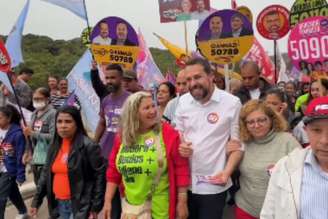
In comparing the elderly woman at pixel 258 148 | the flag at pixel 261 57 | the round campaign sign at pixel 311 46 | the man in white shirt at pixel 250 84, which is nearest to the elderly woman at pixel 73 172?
the elderly woman at pixel 258 148

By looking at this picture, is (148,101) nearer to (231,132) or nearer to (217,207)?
(231,132)

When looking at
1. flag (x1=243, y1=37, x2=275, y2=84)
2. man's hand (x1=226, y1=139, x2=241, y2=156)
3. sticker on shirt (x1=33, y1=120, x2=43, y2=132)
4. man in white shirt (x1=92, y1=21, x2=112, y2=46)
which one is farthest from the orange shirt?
flag (x1=243, y1=37, x2=275, y2=84)

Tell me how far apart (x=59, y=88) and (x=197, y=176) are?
542 cm

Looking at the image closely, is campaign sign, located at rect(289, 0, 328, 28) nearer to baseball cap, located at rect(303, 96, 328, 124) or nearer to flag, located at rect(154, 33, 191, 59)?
baseball cap, located at rect(303, 96, 328, 124)

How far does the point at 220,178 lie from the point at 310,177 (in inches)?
48.2

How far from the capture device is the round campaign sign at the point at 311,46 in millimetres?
4855

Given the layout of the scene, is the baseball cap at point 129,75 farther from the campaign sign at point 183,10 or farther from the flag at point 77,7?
the campaign sign at point 183,10

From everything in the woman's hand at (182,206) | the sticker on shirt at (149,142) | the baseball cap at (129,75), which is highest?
the baseball cap at (129,75)

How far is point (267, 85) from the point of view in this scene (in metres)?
5.16

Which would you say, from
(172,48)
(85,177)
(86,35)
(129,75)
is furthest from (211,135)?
(172,48)

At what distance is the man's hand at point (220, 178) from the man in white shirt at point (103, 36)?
3.17 metres

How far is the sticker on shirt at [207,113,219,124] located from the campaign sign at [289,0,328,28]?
305 centimetres

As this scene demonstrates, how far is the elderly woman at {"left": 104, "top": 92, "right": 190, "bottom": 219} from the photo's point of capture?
3125 mm

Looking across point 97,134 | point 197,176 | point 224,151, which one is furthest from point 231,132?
point 97,134
